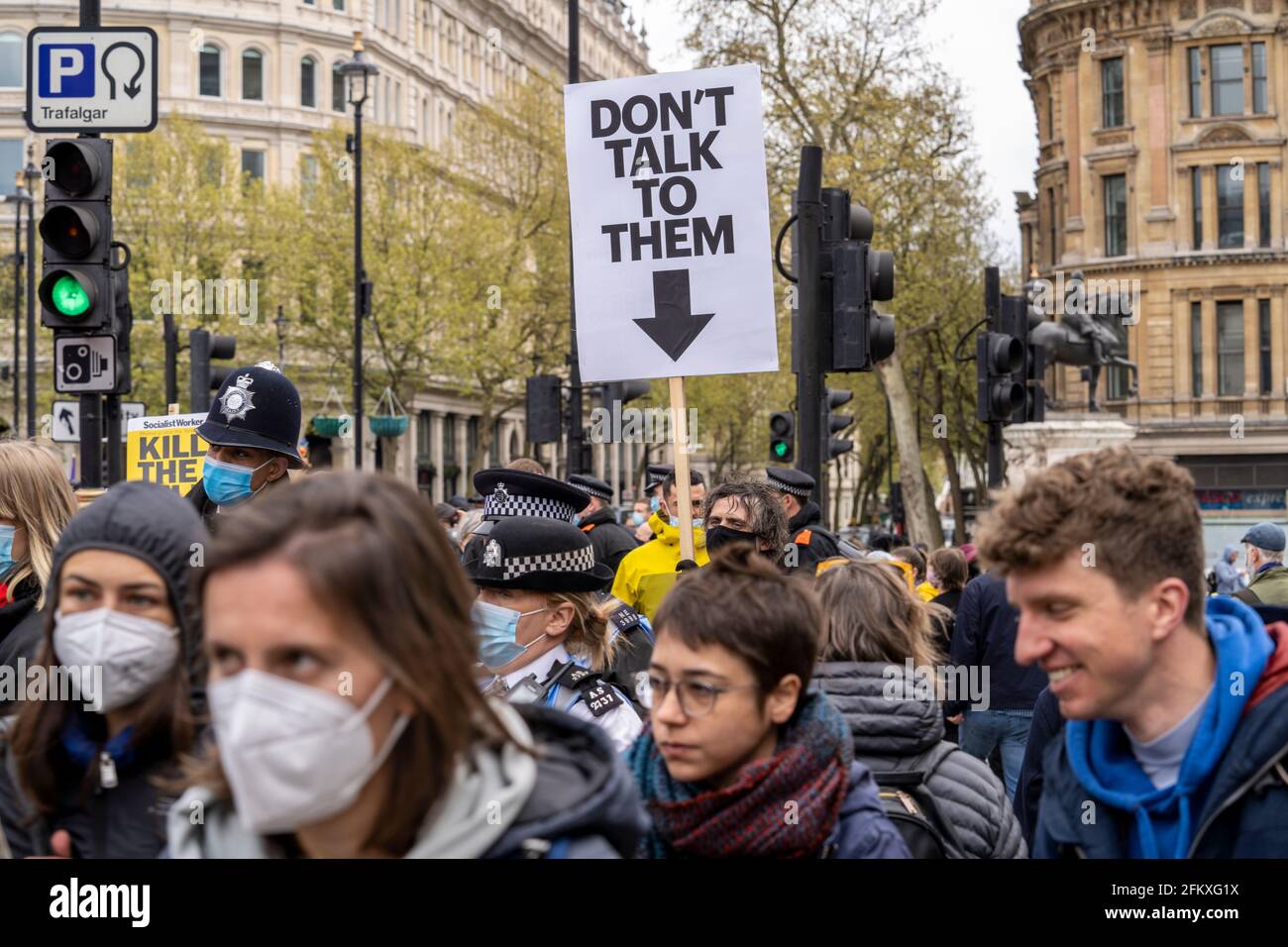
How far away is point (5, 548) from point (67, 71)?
17.5 ft

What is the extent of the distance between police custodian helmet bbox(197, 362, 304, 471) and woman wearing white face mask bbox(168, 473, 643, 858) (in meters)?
3.63

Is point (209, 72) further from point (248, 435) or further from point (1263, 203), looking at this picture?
point (248, 435)

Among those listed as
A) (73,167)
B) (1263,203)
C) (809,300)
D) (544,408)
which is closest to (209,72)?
(1263,203)

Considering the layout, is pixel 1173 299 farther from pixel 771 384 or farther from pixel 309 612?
pixel 309 612

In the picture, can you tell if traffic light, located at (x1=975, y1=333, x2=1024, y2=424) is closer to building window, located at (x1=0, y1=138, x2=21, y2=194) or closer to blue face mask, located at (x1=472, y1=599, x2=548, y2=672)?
blue face mask, located at (x1=472, y1=599, x2=548, y2=672)

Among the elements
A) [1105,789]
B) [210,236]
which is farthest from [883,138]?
[1105,789]

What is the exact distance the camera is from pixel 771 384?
220ft

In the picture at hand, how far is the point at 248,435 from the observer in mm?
6172

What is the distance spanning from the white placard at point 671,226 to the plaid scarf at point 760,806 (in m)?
3.82

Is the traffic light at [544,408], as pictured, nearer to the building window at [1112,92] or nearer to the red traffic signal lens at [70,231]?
the red traffic signal lens at [70,231]

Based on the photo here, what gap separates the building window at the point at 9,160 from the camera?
6638 centimetres

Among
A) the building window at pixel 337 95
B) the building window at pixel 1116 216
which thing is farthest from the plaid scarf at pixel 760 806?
the building window at pixel 337 95

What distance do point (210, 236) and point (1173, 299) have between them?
31038 millimetres
